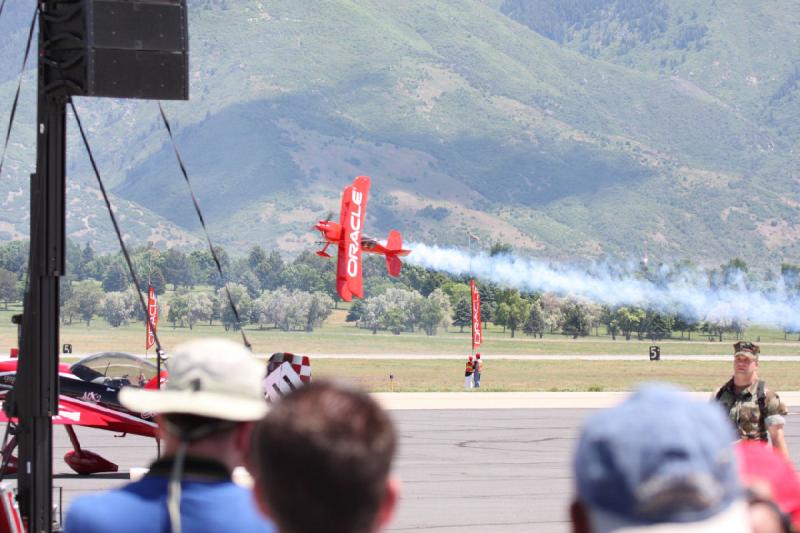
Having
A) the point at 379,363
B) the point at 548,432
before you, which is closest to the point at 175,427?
the point at 548,432

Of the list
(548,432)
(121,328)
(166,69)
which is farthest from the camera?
(121,328)

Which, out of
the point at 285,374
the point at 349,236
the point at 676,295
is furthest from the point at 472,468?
the point at 676,295

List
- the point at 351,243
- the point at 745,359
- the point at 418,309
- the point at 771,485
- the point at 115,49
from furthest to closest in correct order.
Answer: the point at 418,309 → the point at 351,243 → the point at 745,359 → the point at 115,49 → the point at 771,485

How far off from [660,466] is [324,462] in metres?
0.66

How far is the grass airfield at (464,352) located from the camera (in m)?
56.2

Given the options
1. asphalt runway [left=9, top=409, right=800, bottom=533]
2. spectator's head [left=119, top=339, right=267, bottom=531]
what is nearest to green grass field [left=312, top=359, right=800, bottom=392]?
asphalt runway [left=9, top=409, right=800, bottom=533]

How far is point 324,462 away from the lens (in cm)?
256

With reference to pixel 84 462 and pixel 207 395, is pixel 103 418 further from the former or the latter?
pixel 207 395

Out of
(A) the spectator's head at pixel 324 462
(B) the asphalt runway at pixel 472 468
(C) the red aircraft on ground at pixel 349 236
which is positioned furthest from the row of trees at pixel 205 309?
(A) the spectator's head at pixel 324 462

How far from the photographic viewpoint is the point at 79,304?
525 ft

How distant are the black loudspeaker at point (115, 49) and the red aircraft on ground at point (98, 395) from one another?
8119 mm

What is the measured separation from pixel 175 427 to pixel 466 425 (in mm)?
23195

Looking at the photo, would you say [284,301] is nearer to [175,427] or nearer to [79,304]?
[79,304]

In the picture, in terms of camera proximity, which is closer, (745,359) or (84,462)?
(745,359)
